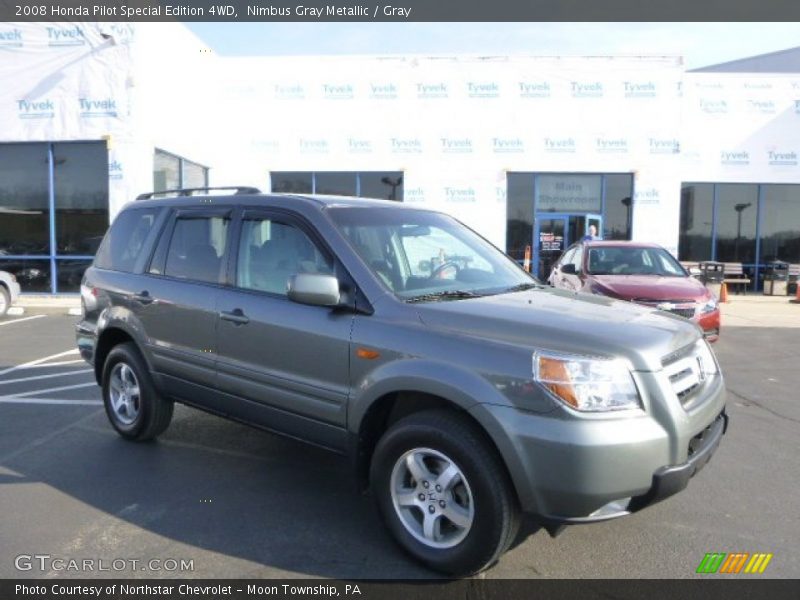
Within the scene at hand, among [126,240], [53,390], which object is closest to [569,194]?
[53,390]

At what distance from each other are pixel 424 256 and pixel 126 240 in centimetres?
276

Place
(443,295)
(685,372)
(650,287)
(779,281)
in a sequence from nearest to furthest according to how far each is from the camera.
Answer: (685,372), (443,295), (650,287), (779,281)

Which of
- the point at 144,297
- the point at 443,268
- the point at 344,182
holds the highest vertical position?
the point at 344,182

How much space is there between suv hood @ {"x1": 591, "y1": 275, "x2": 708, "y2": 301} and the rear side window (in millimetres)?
5696

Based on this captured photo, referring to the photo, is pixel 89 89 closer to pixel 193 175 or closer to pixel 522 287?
pixel 193 175

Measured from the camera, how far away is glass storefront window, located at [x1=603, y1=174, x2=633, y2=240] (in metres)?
19.3

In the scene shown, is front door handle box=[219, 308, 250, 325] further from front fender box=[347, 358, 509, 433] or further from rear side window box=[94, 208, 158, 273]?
rear side window box=[94, 208, 158, 273]

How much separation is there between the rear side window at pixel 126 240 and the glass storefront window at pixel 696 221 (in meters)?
18.1

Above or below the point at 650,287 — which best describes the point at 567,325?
above

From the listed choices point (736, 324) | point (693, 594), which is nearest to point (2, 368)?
point (693, 594)

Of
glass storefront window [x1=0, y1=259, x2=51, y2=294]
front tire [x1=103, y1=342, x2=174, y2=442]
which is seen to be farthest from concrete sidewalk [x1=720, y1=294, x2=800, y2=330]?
glass storefront window [x1=0, y1=259, x2=51, y2=294]

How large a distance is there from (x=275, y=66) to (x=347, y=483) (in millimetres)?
17098

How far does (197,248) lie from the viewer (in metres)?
4.65

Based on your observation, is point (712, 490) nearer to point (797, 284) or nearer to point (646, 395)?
point (646, 395)
